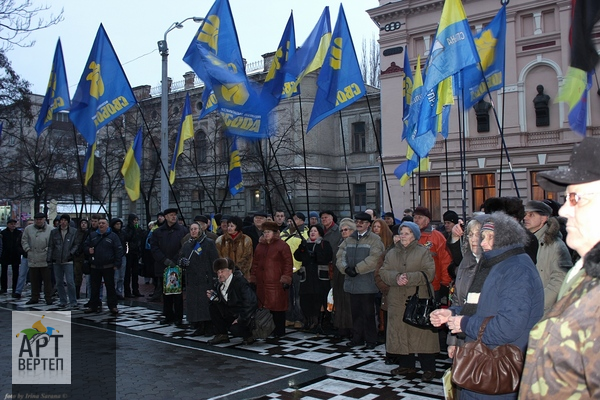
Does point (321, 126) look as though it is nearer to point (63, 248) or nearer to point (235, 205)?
point (235, 205)

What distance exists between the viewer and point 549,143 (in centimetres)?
2367

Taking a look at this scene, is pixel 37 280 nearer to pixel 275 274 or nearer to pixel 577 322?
pixel 275 274

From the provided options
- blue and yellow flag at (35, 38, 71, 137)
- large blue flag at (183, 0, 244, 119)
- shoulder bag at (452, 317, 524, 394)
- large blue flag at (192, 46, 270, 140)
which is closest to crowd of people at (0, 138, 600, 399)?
shoulder bag at (452, 317, 524, 394)

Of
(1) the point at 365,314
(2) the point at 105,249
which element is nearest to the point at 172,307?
(2) the point at 105,249

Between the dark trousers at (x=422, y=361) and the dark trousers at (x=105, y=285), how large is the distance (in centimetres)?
674

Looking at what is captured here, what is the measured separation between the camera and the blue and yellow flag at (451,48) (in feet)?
28.0

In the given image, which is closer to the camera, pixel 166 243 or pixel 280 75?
pixel 166 243

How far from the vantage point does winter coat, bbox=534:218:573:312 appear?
5320 millimetres

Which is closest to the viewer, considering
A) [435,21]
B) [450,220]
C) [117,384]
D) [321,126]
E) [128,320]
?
[117,384]

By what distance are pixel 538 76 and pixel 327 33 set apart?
677 inches

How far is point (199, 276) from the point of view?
902cm

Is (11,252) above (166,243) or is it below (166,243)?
below

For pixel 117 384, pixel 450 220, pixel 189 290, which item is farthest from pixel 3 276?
pixel 450 220

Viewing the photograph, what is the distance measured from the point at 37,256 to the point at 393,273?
9.39 m
